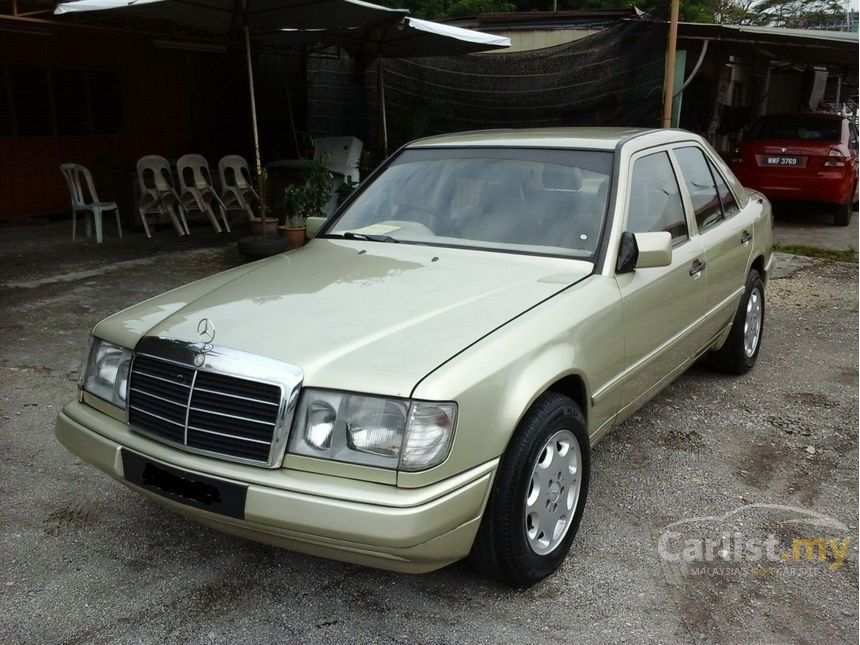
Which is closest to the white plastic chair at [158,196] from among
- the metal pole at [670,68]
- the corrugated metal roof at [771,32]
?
the metal pole at [670,68]

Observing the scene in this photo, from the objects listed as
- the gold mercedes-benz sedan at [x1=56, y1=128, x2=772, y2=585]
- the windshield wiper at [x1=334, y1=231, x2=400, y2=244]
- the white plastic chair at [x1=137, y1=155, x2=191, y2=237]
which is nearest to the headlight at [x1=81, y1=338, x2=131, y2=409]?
the gold mercedes-benz sedan at [x1=56, y1=128, x2=772, y2=585]

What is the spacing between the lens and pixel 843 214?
36.5ft

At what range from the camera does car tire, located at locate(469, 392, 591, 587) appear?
8.51 feet

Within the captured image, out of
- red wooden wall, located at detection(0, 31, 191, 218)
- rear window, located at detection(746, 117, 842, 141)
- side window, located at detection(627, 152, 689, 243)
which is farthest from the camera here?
rear window, located at detection(746, 117, 842, 141)

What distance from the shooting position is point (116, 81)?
1124cm

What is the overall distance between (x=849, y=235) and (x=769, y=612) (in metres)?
9.19

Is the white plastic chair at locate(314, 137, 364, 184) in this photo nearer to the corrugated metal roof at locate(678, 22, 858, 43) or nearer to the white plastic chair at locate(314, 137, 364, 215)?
the white plastic chair at locate(314, 137, 364, 215)

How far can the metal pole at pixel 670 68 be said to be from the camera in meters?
8.63

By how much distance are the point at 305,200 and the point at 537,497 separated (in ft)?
20.2

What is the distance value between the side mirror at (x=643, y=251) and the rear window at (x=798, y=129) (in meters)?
9.05

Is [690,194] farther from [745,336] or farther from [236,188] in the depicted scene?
[236,188]

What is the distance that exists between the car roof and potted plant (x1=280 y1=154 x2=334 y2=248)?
13.9ft

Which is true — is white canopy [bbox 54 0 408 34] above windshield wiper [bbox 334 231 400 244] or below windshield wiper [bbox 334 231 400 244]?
above

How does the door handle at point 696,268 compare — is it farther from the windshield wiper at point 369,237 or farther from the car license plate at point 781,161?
the car license plate at point 781,161
